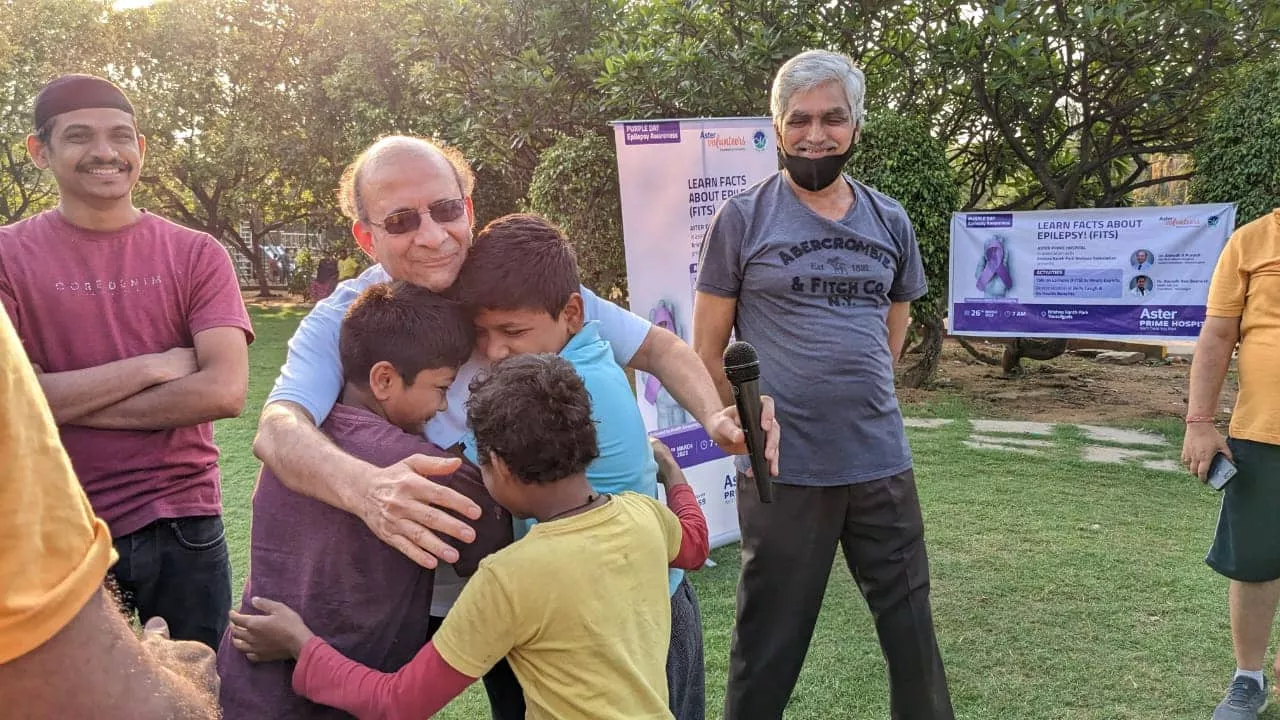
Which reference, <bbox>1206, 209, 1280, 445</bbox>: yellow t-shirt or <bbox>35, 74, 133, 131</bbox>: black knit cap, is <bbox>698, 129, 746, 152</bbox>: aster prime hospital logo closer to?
<bbox>1206, 209, 1280, 445</bbox>: yellow t-shirt

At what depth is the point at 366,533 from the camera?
1543 millimetres

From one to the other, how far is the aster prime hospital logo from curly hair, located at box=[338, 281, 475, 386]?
10.2ft

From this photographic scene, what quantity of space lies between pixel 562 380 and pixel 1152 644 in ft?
11.8

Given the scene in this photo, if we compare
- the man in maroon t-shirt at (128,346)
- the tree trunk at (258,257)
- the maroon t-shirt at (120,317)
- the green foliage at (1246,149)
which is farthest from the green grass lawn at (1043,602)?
the tree trunk at (258,257)

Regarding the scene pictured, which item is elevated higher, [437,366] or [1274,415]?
[437,366]

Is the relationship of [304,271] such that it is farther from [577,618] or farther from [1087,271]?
[577,618]

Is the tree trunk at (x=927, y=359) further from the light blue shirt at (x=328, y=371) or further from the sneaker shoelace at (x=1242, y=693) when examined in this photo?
the light blue shirt at (x=328, y=371)

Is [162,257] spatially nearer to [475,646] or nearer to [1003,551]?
[475,646]

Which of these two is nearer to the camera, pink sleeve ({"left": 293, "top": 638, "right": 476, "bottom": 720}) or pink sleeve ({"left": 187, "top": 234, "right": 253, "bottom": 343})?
pink sleeve ({"left": 293, "top": 638, "right": 476, "bottom": 720})

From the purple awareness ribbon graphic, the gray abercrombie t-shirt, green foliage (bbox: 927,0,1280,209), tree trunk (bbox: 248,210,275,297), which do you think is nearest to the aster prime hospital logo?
the gray abercrombie t-shirt

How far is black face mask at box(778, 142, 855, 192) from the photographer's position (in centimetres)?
266

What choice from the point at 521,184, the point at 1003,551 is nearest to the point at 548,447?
the point at 1003,551

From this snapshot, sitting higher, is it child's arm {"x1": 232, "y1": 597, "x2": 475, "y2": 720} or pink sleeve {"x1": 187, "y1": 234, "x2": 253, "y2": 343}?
pink sleeve {"x1": 187, "y1": 234, "x2": 253, "y2": 343}

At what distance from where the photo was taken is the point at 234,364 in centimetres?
247
